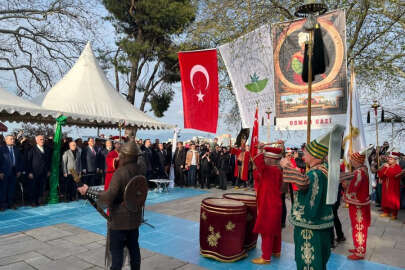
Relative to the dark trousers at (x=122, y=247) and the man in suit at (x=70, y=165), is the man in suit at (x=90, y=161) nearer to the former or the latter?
the man in suit at (x=70, y=165)

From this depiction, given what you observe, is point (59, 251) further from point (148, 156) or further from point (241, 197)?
point (148, 156)

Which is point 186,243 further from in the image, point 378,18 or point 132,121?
point 378,18

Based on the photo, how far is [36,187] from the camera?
27.4ft

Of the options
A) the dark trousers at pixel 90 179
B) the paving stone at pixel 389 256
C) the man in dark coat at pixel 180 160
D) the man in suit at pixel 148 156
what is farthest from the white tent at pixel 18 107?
the paving stone at pixel 389 256

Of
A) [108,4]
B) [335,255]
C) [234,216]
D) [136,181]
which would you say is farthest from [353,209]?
[108,4]

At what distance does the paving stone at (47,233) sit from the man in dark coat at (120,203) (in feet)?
10.1

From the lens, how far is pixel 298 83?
435 cm

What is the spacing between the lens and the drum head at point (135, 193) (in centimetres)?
303

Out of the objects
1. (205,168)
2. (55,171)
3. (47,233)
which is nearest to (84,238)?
(47,233)

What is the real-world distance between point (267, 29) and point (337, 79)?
1.33 metres

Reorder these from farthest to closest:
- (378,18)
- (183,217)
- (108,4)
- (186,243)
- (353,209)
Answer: (108,4) < (378,18) < (183,217) < (186,243) < (353,209)

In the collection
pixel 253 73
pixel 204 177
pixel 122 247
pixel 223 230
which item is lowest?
pixel 204 177

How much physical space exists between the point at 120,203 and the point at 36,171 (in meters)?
6.31

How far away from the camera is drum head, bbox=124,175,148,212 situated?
303 centimetres
